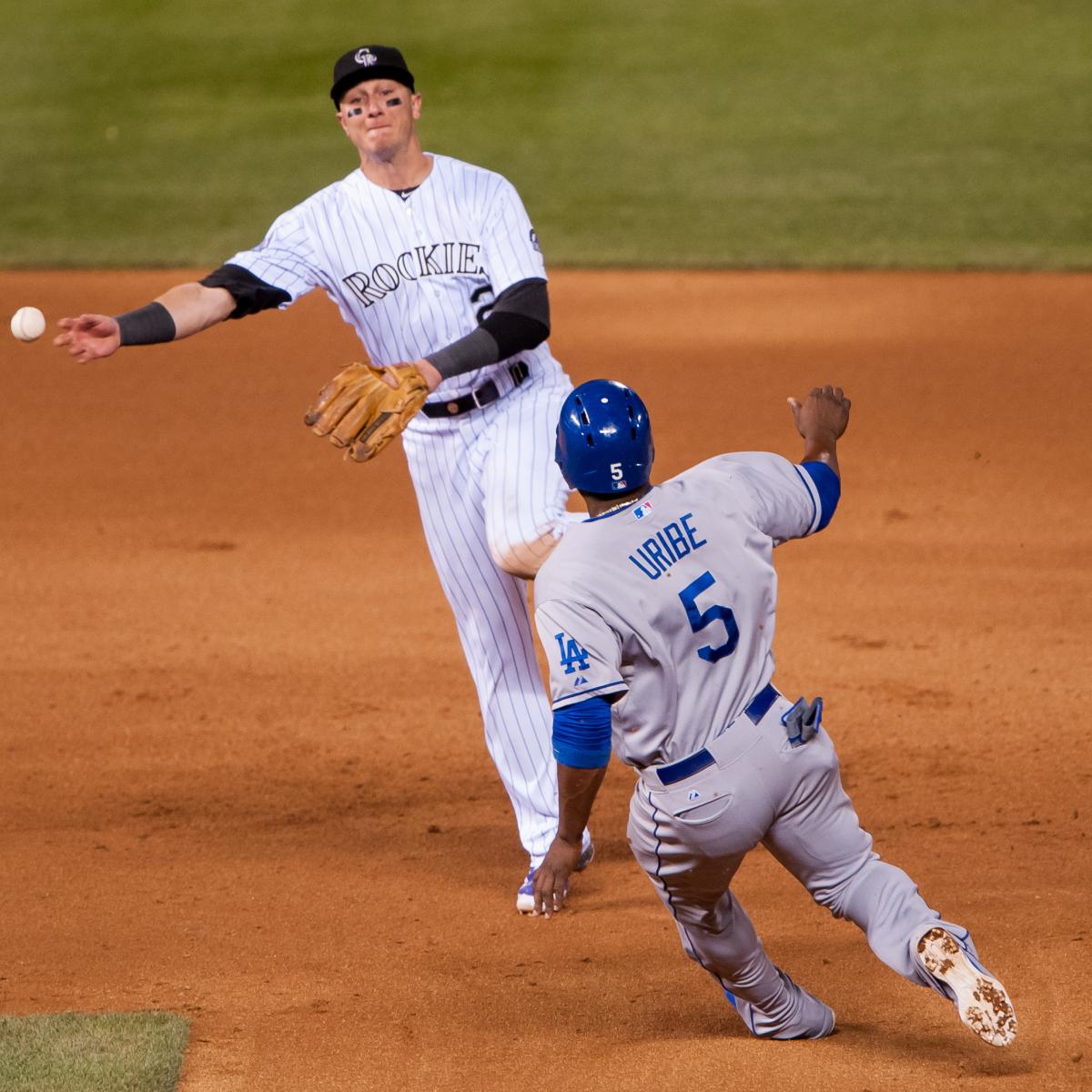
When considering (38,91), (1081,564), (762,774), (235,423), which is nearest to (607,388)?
(762,774)

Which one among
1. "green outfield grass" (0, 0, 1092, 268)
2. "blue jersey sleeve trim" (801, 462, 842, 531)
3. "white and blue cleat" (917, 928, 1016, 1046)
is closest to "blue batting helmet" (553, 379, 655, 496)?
"blue jersey sleeve trim" (801, 462, 842, 531)

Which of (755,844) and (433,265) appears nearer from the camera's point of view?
(755,844)

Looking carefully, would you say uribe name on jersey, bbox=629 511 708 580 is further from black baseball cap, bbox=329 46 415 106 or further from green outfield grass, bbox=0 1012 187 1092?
black baseball cap, bbox=329 46 415 106

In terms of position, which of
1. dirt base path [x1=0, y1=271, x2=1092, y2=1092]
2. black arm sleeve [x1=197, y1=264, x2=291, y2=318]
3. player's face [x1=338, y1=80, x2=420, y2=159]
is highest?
Answer: player's face [x1=338, y1=80, x2=420, y2=159]

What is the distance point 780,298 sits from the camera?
12.4 meters

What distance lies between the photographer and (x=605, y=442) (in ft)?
12.4

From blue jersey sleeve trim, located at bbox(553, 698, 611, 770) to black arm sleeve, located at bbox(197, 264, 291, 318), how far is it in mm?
1780

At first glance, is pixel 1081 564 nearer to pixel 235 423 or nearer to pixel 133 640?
pixel 133 640

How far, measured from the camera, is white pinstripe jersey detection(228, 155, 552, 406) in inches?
196

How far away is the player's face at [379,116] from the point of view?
4.96m

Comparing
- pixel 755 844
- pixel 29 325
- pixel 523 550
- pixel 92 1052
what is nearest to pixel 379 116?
pixel 29 325

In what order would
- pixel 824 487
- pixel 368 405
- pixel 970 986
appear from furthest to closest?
pixel 368 405 → pixel 824 487 → pixel 970 986

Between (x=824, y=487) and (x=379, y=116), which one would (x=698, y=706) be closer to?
(x=824, y=487)

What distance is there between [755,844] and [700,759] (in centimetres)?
23
